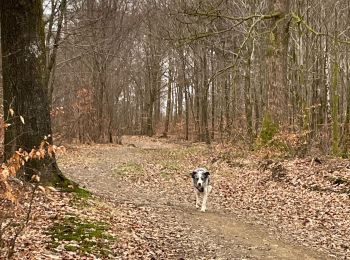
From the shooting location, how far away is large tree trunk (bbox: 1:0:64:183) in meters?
9.89

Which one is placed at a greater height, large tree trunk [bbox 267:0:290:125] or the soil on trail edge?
large tree trunk [bbox 267:0:290:125]

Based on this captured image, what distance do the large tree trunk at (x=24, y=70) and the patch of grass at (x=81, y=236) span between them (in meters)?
2.13

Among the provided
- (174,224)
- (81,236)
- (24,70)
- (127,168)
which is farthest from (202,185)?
(127,168)

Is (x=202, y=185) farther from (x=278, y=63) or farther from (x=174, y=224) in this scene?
(x=278, y=63)

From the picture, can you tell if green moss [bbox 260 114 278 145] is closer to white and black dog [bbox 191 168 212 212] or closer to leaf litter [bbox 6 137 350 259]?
leaf litter [bbox 6 137 350 259]

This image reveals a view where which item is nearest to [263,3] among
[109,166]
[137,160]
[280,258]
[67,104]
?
[137,160]

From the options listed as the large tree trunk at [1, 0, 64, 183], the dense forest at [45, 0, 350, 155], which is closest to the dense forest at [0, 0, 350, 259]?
the large tree trunk at [1, 0, 64, 183]

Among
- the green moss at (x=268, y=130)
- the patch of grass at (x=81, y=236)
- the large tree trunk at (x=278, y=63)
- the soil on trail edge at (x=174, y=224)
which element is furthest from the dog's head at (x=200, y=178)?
the large tree trunk at (x=278, y=63)

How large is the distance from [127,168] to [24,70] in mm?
9993

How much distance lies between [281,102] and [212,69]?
15.0m

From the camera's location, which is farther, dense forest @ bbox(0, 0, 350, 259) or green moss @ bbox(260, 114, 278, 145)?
green moss @ bbox(260, 114, 278, 145)

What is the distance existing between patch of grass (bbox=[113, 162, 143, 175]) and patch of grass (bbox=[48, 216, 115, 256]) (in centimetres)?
996

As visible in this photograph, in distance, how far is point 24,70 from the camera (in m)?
9.96

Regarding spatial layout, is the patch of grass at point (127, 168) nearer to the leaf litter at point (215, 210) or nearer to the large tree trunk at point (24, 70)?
the leaf litter at point (215, 210)
